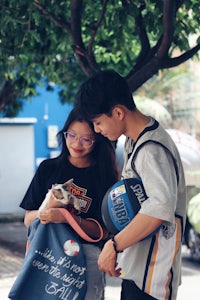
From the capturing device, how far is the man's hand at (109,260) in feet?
Answer: 10.0

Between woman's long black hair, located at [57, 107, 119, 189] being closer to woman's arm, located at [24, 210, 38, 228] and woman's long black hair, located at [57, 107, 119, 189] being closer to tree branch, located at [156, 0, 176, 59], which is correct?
woman's arm, located at [24, 210, 38, 228]

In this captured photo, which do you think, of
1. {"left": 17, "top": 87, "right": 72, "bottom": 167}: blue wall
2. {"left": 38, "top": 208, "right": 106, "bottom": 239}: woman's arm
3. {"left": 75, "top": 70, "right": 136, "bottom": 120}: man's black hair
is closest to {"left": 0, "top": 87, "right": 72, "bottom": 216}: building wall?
{"left": 17, "top": 87, "right": 72, "bottom": 167}: blue wall

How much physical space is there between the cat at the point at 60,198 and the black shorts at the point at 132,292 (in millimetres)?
493

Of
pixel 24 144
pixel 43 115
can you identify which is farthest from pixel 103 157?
pixel 43 115

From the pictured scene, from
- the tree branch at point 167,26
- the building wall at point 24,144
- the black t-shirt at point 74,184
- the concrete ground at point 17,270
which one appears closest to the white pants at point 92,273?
the black t-shirt at point 74,184

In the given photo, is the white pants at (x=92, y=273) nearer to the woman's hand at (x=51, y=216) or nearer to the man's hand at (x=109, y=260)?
the woman's hand at (x=51, y=216)

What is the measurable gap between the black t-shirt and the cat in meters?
0.08

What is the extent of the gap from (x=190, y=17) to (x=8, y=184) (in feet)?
47.7

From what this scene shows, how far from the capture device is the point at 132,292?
3164mm

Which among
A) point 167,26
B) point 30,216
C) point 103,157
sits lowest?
point 30,216

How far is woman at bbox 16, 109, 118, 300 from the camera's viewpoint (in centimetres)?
348

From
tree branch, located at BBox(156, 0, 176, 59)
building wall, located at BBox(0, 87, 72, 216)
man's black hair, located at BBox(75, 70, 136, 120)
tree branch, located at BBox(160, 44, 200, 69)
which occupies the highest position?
tree branch, located at BBox(156, 0, 176, 59)

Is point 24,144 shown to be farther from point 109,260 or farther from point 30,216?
point 109,260

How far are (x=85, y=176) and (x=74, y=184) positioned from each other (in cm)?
9
